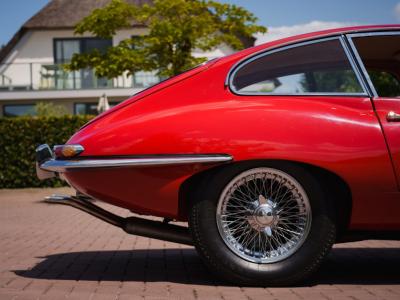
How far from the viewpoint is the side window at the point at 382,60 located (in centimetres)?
471

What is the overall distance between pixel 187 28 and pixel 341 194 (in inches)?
523

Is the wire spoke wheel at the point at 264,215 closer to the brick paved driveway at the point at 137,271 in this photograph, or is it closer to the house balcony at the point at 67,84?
the brick paved driveway at the point at 137,271

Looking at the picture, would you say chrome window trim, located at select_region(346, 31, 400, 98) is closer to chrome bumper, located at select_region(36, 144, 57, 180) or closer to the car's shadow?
the car's shadow

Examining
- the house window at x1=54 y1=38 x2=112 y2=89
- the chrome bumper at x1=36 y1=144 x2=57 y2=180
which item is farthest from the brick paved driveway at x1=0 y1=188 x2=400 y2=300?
the house window at x1=54 y1=38 x2=112 y2=89

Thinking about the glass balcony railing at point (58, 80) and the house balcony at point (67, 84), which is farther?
the house balcony at point (67, 84)

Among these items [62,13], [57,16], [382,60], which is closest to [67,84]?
[57,16]

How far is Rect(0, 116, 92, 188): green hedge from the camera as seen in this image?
643 inches

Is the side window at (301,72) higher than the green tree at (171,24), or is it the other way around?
the green tree at (171,24)

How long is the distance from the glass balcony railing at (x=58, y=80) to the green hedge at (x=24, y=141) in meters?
14.1

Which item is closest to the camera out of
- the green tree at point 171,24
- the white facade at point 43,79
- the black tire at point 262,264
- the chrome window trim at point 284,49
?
the black tire at point 262,264

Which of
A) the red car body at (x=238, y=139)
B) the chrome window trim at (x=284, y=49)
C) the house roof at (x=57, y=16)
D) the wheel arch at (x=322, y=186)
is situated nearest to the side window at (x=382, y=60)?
the chrome window trim at (x=284, y=49)

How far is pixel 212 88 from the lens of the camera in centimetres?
444

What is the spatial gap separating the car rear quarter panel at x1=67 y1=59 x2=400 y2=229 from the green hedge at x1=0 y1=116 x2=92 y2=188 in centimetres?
1235

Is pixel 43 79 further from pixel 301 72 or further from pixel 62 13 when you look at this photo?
pixel 301 72
